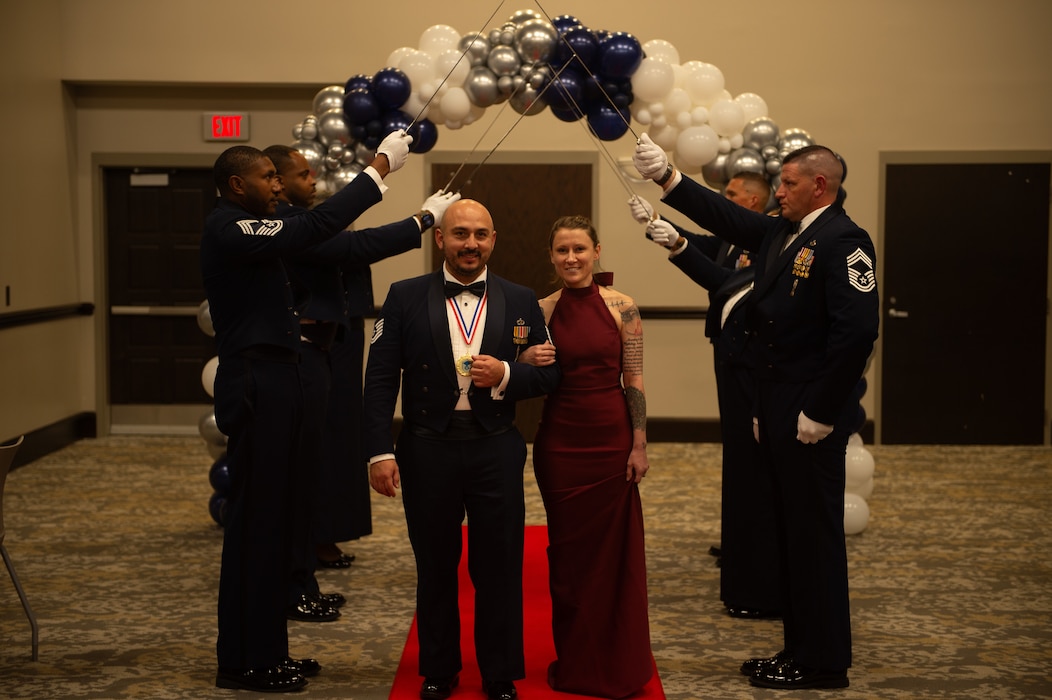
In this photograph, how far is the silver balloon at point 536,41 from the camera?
5.33 metres

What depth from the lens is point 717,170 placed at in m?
5.71

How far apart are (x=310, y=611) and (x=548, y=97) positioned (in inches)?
101

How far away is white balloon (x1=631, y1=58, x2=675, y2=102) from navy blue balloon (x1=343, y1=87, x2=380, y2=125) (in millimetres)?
1225

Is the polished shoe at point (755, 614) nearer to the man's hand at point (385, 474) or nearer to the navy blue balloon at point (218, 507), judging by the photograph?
the man's hand at point (385, 474)

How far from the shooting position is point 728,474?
15.7 ft

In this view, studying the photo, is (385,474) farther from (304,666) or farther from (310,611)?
(310,611)

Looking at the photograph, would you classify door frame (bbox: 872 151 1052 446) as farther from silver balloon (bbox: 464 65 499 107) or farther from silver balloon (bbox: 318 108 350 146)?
silver balloon (bbox: 318 108 350 146)

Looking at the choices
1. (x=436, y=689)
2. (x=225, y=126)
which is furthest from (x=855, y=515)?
(x=225, y=126)

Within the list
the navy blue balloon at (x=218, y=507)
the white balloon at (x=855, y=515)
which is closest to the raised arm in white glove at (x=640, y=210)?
the white balloon at (x=855, y=515)

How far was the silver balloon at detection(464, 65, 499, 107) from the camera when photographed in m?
5.41

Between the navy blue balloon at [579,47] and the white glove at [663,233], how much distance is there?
97 centimetres

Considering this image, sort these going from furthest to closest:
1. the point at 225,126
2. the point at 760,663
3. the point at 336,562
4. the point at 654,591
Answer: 1. the point at 225,126
2. the point at 336,562
3. the point at 654,591
4. the point at 760,663

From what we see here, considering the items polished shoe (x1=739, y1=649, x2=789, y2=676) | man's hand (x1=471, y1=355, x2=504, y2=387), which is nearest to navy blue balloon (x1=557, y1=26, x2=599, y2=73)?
man's hand (x1=471, y1=355, x2=504, y2=387)

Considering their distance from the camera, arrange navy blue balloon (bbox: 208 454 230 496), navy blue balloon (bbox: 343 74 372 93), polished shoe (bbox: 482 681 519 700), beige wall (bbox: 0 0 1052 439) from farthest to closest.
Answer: beige wall (bbox: 0 0 1052 439) → navy blue balloon (bbox: 208 454 230 496) → navy blue balloon (bbox: 343 74 372 93) → polished shoe (bbox: 482 681 519 700)
